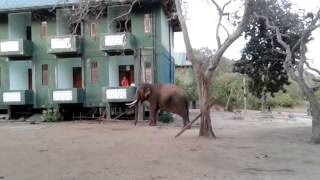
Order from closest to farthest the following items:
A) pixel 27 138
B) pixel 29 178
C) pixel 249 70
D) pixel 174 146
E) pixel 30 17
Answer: pixel 29 178 < pixel 174 146 < pixel 27 138 < pixel 249 70 < pixel 30 17

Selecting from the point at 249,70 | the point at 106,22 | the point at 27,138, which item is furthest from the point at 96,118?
the point at 27,138

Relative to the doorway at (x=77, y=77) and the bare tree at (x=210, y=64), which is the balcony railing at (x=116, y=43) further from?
the bare tree at (x=210, y=64)

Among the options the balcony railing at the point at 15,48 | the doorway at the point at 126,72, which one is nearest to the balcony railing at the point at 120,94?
the doorway at the point at 126,72

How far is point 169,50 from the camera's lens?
37.2 m

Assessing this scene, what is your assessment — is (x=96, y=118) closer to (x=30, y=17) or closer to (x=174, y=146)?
(x=30, y=17)

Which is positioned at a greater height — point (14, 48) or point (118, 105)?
point (14, 48)

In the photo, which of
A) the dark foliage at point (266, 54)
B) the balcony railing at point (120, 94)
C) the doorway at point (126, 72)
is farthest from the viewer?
the doorway at point (126, 72)

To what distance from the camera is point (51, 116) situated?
31281mm

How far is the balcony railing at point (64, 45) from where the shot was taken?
31.8 meters

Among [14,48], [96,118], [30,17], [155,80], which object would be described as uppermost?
[30,17]

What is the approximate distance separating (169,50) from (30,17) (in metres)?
10.1

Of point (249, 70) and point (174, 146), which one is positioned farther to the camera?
point (249, 70)

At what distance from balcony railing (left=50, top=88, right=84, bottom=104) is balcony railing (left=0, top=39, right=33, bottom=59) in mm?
3408

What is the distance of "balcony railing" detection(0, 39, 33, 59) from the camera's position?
32.8 m
